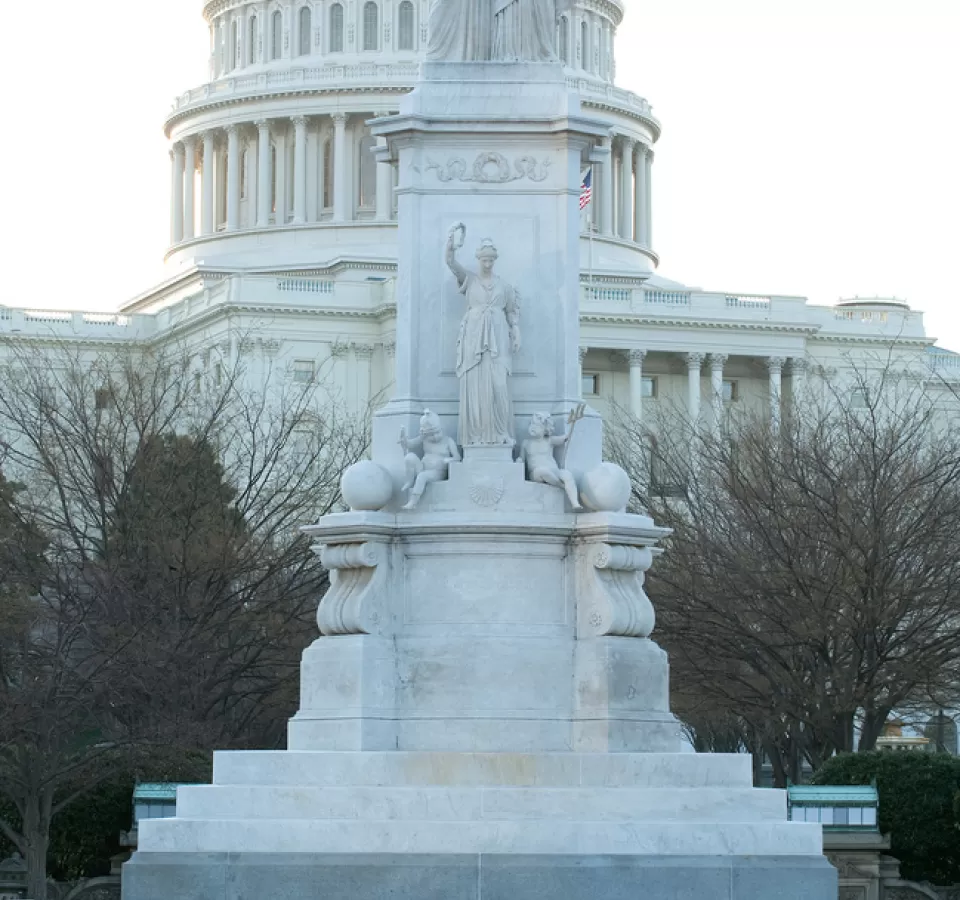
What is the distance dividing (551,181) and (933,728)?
153 feet

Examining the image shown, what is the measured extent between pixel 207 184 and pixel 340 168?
9567 millimetres

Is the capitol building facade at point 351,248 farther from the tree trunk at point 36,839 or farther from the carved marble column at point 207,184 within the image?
the tree trunk at point 36,839

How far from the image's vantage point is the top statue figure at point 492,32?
83.3 feet

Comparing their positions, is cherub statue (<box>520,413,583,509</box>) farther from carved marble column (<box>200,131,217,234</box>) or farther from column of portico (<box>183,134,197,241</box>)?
column of portico (<box>183,134,197,241</box>)

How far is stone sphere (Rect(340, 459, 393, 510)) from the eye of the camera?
23531mm

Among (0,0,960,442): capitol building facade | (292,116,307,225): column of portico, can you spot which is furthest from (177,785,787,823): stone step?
(292,116,307,225): column of portico

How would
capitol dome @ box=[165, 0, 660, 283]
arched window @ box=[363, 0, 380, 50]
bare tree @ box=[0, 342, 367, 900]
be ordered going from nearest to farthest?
bare tree @ box=[0, 342, 367, 900] → capitol dome @ box=[165, 0, 660, 283] → arched window @ box=[363, 0, 380, 50]

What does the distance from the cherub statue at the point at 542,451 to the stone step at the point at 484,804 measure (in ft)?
9.85

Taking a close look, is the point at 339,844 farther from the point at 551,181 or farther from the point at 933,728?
the point at 933,728

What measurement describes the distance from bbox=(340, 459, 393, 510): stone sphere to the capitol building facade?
88184mm

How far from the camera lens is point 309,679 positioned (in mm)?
23266

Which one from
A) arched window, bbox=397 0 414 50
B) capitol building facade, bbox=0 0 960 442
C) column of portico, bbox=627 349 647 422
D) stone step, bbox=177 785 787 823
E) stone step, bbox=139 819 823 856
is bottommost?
stone step, bbox=139 819 823 856

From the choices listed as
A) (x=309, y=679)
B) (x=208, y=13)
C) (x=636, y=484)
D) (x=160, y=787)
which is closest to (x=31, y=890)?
(x=160, y=787)

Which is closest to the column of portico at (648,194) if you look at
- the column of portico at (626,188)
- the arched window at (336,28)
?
the column of portico at (626,188)
